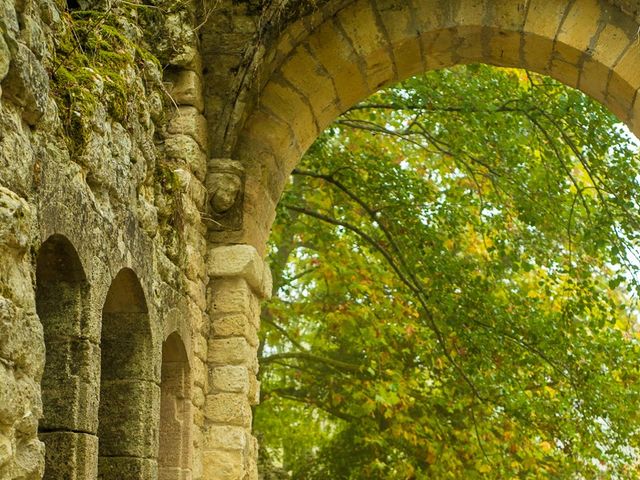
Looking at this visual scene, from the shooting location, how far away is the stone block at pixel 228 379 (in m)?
5.57

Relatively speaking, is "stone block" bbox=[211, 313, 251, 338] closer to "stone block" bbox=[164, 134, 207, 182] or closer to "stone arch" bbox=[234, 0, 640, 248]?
"stone arch" bbox=[234, 0, 640, 248]

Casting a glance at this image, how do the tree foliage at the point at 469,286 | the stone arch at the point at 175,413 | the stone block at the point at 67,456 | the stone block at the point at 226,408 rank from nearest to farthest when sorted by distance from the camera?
the stone block at the point at 67,456
the stone arch at the point at 175,413
the stone block at the point at 226,408
the tree foliage at the point at 469,286

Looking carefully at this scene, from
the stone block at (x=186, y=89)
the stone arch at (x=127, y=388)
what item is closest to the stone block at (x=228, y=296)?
the stone block at (x=186, y=89)

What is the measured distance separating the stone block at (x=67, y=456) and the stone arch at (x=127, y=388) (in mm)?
659

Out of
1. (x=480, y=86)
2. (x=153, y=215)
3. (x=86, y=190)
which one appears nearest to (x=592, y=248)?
(x=480, y=86)

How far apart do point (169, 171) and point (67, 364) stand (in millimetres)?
1574

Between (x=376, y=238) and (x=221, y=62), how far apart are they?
381 cm

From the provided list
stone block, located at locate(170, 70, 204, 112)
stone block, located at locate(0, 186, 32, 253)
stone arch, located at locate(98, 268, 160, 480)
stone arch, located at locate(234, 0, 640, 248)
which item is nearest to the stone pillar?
stone arch, located at locate(234, 0, 640, 248)

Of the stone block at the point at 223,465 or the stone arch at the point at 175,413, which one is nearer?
the stone arch at the point at 175,413

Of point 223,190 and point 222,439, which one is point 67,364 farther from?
point 223,190

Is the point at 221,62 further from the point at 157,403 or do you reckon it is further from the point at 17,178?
the point at 17,178

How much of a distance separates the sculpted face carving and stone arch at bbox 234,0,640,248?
0.45 feet

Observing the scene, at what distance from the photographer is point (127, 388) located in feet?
14.1

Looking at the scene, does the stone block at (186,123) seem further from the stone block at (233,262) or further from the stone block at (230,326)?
the stone block at (230,326)
